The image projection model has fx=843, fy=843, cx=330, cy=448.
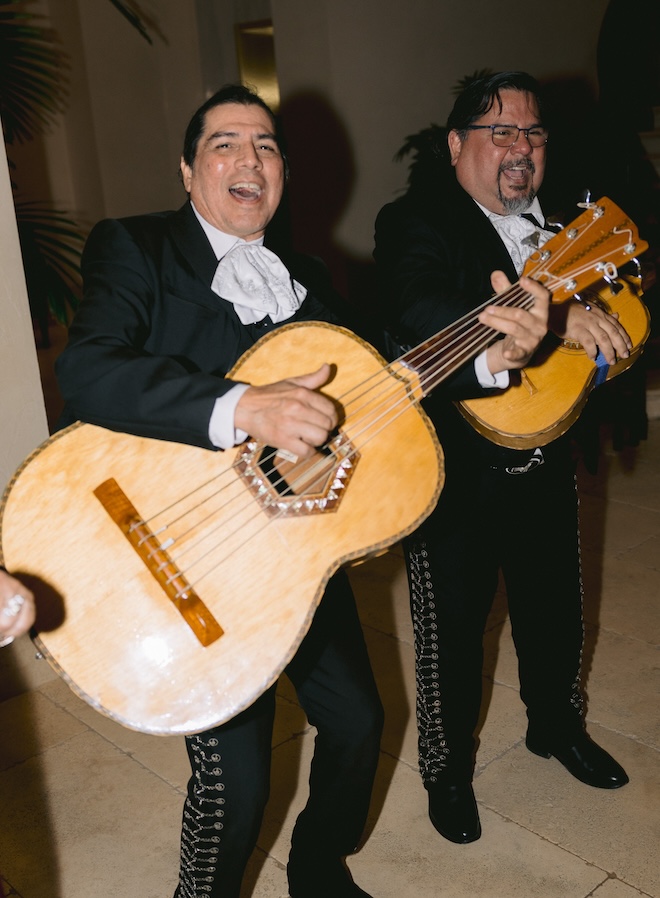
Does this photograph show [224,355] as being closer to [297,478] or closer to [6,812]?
[297,478]

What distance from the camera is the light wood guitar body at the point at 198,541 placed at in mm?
1375

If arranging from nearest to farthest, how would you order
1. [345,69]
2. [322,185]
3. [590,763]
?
[590,763] → [345,69] → [322,185]

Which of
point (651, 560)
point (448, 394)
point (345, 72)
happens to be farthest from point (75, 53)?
point (448, 394)

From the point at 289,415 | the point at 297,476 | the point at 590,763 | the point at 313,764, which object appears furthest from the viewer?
the point at 590,763

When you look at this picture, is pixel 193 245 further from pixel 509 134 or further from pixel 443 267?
pixel 509 134

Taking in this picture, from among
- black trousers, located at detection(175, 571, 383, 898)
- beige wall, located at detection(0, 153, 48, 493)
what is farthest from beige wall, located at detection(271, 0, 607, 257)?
black trousers, located at detection(175, 571, 383, 898)

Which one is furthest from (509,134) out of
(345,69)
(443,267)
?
(345,69)

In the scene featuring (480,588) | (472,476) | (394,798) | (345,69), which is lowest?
(394,798)

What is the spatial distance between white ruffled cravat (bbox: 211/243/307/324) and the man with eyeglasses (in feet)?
1.21

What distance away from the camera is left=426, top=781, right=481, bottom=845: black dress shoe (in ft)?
7.28

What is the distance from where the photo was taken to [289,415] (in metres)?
1.40

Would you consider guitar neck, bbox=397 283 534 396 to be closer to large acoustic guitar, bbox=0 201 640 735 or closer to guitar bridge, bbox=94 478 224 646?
large acoustic guitar, bbox=0 201 640 735

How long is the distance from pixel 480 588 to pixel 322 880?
2.59 feet

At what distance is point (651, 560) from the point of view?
3.82m
